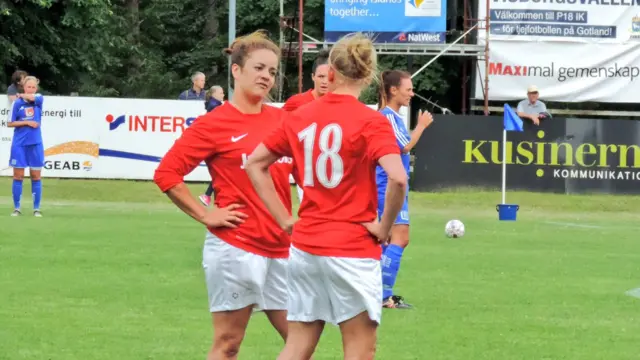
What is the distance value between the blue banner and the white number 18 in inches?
992

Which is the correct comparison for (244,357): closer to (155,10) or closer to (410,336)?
(410,336)

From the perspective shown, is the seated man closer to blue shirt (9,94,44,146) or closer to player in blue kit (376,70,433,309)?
blue shirt (9,94,44,146)

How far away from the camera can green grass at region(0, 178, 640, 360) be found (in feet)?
29.3

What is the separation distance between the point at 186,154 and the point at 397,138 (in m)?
4.00

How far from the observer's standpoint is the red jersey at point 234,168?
6.43 meters

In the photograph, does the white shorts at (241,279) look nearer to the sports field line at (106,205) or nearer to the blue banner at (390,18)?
the sports field line at (106,205)

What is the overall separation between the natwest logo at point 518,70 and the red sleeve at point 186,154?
87.2ft

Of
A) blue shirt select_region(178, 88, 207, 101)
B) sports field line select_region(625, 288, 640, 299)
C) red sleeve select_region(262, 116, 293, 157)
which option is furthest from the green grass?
blue shirt select_region(178, 88, 207, 101)

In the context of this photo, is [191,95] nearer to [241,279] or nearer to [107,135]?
[107,135]

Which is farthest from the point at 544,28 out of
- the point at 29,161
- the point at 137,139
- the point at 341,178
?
the point at 341,178

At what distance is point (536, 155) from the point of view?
2623cm

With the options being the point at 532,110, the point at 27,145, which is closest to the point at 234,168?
the point at 27,145

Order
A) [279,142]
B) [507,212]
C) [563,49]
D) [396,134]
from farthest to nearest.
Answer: [563,49] → [507,212] → [396,134] → [279,142]

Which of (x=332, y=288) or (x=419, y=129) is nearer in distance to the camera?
(x=332, y=288)
